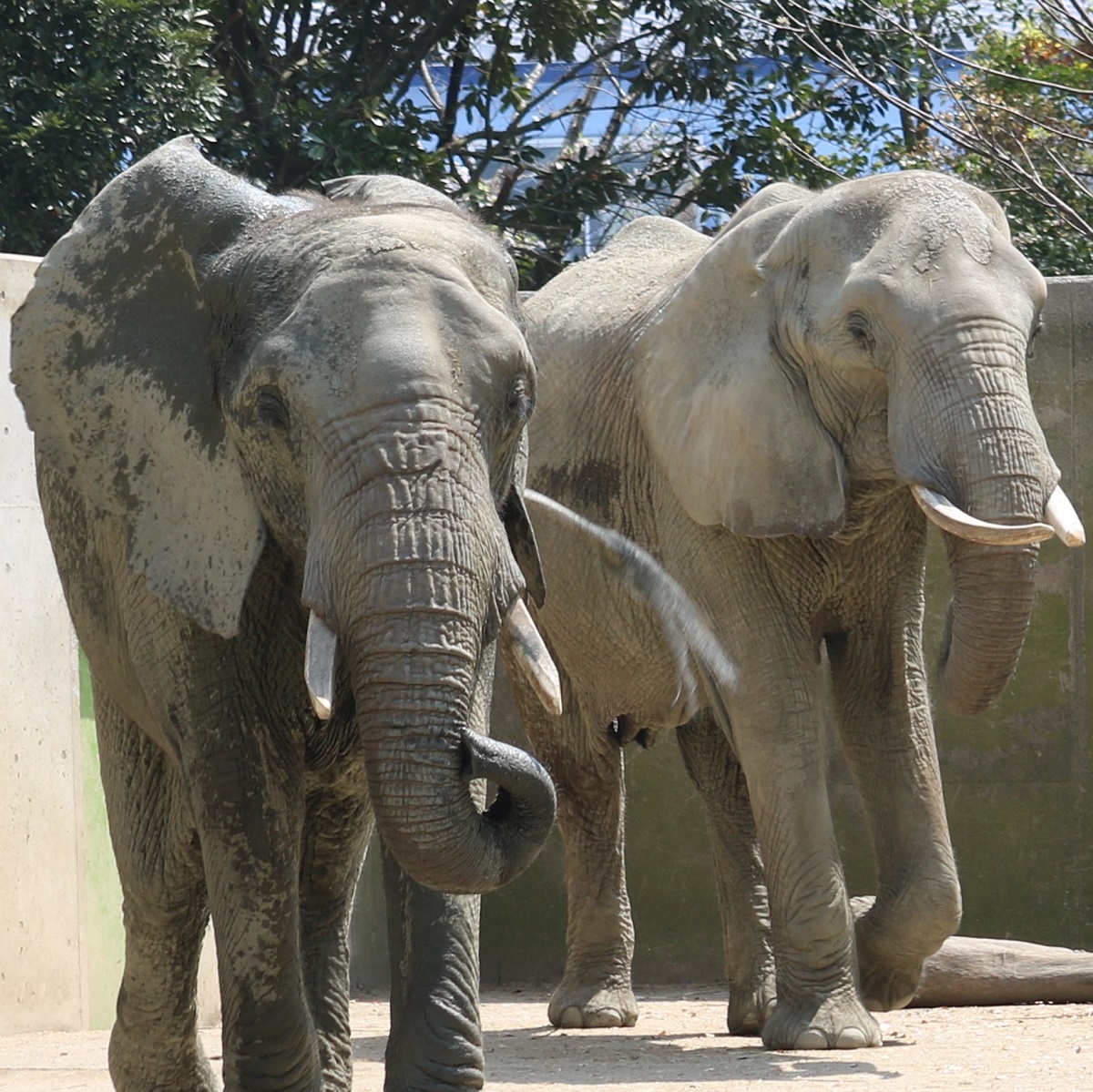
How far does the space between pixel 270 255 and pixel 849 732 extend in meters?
3.26

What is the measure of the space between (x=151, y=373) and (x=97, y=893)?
3.55m

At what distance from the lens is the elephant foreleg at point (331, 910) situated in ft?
16.6

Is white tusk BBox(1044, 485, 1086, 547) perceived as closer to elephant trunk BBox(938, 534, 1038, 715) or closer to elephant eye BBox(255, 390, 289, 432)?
elephant trunk BBox(938, 534, 1038, 715)

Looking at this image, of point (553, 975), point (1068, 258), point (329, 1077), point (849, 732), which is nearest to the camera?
point (329, 1077)

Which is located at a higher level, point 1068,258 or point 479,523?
point 479,523

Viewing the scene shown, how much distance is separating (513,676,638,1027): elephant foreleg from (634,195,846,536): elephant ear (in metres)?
1.09

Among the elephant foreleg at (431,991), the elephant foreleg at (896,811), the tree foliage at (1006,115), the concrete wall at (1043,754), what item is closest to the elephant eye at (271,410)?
the elephant foreleg at (431,991)

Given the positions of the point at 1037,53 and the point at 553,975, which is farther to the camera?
the point at 1037,53

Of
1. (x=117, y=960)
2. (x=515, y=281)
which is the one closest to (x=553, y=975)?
(x=117, y=960)

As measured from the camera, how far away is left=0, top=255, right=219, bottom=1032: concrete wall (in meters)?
7.30

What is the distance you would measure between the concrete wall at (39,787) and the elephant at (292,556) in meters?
2.31

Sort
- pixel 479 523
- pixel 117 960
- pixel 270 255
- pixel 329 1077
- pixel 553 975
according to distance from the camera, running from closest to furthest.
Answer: pixel 479 523
pixel 270 255
pixel 329 1077
pixel 117 960
pixel 553 975

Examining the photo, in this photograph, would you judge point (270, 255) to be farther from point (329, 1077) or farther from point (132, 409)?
point (329, 1077)

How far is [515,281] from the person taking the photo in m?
4.73
